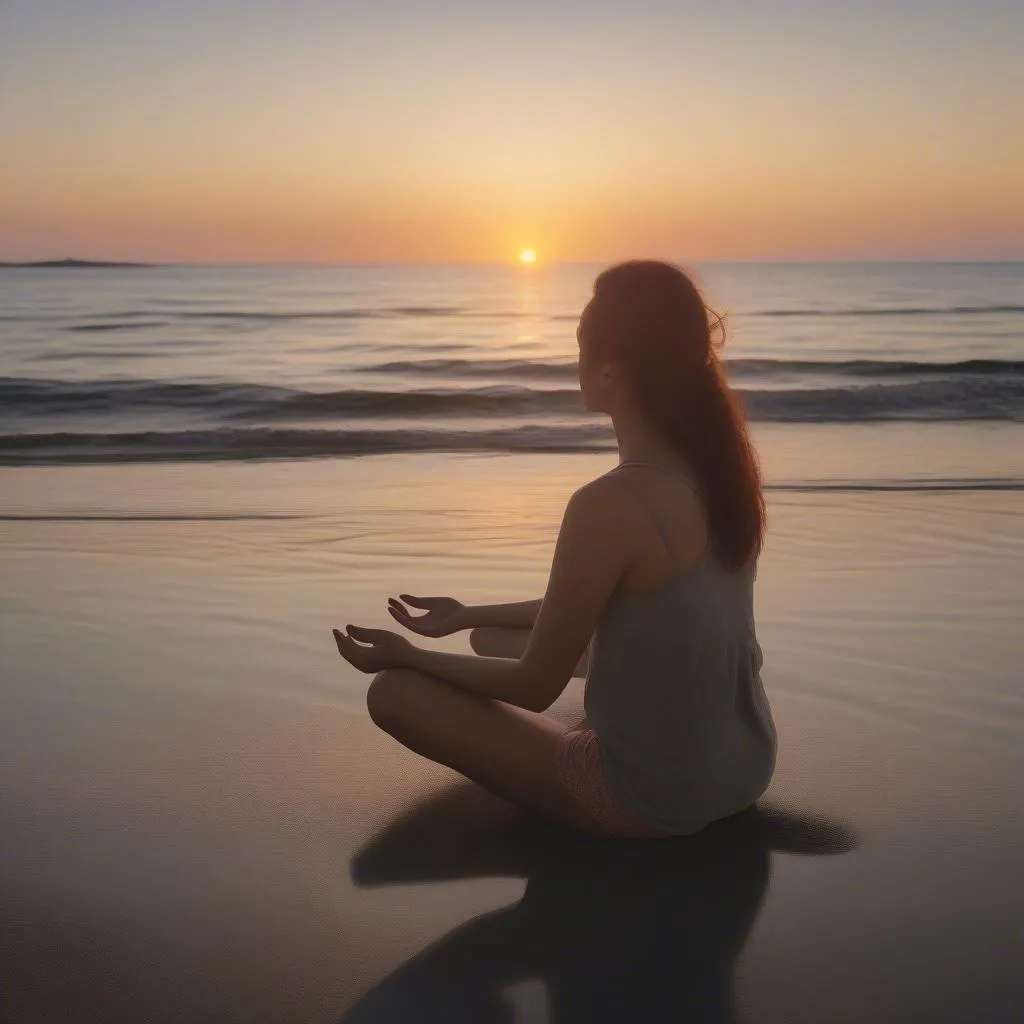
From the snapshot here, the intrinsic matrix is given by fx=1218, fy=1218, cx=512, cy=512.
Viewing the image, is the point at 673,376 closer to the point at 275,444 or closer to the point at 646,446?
the point at 646,446

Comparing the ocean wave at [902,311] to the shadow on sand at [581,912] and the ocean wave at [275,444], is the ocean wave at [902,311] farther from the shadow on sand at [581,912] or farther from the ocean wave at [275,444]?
the shadow on sand at [581,912]

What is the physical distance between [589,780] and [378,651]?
58 cm

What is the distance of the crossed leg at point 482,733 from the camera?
9.43 ft

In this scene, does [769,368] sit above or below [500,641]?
above

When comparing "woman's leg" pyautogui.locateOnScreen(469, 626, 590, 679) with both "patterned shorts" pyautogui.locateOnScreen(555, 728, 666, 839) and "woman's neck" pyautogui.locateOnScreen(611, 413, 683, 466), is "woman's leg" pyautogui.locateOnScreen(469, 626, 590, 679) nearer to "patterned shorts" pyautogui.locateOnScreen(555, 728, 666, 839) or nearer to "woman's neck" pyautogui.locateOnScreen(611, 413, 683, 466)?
"patterned shorts" pyautogui.locateOnScreen(555, 728, 666, 839)

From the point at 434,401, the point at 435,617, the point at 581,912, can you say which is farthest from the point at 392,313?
the point at 581,912

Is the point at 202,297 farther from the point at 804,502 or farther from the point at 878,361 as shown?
the point at 804,502

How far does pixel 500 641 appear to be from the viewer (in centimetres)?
352

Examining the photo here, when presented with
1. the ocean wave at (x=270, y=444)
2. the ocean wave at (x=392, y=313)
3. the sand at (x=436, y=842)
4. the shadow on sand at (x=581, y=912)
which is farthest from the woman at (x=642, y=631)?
the ocean wave at (x=392, y=313)

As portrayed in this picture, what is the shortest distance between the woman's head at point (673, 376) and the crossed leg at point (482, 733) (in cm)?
65

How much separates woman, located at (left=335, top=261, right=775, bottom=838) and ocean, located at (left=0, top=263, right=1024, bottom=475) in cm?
27

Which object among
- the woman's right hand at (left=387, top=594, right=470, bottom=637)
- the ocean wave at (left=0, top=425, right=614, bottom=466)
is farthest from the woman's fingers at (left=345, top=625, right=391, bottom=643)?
the ocean wave at (left=0, top=425, right=614, bottom=466)

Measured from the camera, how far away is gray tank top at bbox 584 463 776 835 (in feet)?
8.76

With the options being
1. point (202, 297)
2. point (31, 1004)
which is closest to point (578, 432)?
point (31, 1004)
